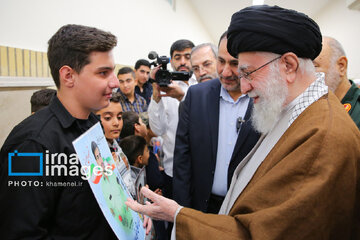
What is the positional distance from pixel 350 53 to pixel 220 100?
6.49m

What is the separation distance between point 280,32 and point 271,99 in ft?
0.97

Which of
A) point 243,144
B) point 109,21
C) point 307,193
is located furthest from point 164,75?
point 109,21

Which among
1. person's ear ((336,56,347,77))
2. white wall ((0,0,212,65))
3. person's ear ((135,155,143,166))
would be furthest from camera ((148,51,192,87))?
white wall ((0,0,212,65))

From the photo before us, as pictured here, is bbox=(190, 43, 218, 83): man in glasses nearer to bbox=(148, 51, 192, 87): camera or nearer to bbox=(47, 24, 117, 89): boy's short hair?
bbox=(148, 51, 192, 87): camera

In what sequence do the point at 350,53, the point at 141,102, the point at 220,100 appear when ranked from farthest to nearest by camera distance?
the point at 350,53
the point at 141,102
the point at 220,100

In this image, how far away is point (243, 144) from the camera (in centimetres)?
147

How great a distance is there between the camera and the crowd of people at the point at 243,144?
0.77 meters

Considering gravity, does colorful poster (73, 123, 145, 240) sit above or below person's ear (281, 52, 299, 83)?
below

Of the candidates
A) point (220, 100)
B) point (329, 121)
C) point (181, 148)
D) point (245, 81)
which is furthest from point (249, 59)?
point (181, 148)

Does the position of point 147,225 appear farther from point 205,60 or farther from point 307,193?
point 205,60

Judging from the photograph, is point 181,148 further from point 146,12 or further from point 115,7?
point 146,12

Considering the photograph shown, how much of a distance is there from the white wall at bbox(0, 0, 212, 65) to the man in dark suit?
1.79 metres

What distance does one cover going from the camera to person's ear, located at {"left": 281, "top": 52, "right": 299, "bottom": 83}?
1035mm

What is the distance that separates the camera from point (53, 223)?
914mm
